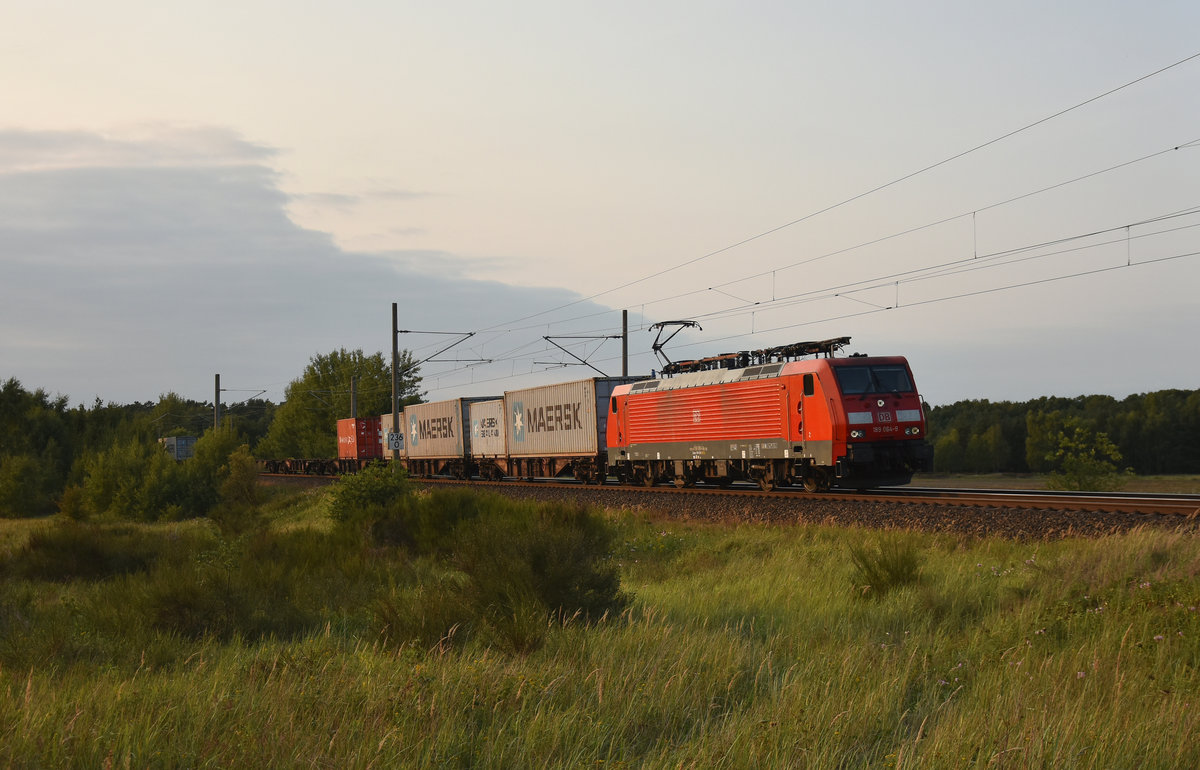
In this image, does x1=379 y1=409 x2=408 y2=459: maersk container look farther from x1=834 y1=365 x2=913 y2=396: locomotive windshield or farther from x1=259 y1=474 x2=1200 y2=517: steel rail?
x1=834 y1=365 x2=913 y2=396: locomotive windshield

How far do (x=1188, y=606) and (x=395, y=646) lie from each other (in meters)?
7.32

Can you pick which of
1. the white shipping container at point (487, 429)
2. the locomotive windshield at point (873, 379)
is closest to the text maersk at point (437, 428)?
the white shipping container at point (487, 429)

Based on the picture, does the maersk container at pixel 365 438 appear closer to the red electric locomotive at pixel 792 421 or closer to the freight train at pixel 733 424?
the freight train at pixel 733 424

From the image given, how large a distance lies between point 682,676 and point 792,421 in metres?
18.6

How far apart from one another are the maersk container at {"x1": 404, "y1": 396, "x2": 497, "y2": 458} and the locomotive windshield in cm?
2559

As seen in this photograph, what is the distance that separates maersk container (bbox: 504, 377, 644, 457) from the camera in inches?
1430

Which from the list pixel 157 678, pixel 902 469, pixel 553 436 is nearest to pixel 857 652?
pixel 157 678

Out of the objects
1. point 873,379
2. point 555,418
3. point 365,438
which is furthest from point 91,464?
point 873,379

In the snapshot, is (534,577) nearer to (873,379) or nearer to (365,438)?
(873,379)

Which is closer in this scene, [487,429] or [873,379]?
[873,379]

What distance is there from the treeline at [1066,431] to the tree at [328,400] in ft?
167

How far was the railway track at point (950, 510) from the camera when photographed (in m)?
16.1

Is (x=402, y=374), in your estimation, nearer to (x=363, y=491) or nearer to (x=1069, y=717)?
(x=363, y=491)

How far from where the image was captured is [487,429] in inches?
1810
